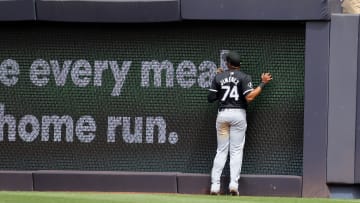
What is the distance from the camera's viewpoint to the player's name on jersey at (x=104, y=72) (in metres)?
10.8

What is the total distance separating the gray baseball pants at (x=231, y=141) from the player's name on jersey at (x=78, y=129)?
0.77m

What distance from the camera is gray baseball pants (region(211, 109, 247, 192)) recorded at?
10.3 metres

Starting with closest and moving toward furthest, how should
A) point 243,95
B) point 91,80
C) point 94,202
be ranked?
point 94,202 < point 243,95 < point 91,80

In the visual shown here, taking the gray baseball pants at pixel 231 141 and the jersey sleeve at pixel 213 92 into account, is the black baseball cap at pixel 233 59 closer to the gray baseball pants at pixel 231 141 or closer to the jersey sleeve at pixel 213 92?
the jersey sleeve at pixel 213 92

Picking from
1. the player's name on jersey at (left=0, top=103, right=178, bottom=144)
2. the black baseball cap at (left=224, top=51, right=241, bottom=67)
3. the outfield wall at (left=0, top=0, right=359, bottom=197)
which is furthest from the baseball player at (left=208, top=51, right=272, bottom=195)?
the player's name on jersey at (left=0, top=103, right=178, bottom=144)

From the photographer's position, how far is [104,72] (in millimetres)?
10953

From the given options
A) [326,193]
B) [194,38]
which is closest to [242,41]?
[194,38]

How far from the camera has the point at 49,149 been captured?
1112cm

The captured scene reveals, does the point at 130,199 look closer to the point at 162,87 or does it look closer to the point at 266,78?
the point at 162,87

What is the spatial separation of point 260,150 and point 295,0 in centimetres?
184

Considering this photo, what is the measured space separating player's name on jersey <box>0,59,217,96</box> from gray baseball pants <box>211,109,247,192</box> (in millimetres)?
670

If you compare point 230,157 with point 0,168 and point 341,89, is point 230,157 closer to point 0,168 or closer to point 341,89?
point 341,89

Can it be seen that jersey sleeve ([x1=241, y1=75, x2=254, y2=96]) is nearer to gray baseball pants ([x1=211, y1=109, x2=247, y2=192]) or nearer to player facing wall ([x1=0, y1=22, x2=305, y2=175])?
gray baseball pants ([x1=211, y1=109, x2=247, y2=192])

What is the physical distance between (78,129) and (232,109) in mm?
2009
